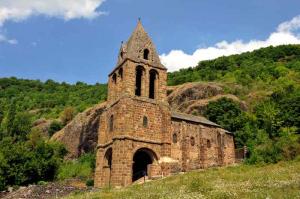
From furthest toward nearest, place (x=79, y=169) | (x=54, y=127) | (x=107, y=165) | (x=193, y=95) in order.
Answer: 1. (x=54, y=127)
2. (x=193, y=95)
3. (x=79, y=169)
4. (x=107, y=165)

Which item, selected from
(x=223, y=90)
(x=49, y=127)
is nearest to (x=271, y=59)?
(x=223, y=90)

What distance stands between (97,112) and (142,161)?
800 inches

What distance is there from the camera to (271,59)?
296 ft

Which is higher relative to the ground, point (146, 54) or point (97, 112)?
point (146, 54)

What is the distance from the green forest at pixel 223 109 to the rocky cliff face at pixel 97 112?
2.99 meters

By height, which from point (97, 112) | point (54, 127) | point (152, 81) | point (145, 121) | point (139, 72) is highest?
point (139, 72)

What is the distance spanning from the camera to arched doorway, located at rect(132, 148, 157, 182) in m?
36.9

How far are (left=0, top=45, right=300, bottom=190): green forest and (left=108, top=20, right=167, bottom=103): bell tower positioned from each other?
454 inches

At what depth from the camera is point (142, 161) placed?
129 ft

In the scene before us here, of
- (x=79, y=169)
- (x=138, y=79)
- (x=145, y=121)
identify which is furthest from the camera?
(x=79, y=169)

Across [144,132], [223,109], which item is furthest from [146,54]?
[223,109]

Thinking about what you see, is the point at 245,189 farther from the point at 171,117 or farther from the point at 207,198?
the point at 171,117

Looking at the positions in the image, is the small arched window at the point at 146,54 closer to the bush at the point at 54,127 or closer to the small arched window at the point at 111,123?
the small arched window at the point at 111,123

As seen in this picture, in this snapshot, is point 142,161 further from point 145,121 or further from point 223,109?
→ point 223,109
